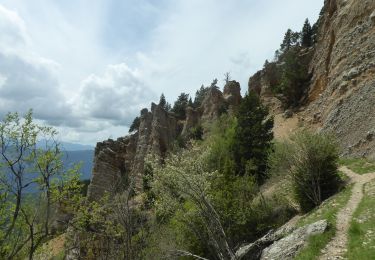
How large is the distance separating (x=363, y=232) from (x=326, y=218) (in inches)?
136

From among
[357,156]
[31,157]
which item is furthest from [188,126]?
[31,157]

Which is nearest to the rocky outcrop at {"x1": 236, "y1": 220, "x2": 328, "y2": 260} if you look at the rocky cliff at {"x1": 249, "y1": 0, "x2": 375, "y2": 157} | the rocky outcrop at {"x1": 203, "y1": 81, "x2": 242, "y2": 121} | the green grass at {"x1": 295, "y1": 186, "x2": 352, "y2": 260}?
the green grass at {"x1": 295, "y1": 186, "x2": 352, "y2": 260}

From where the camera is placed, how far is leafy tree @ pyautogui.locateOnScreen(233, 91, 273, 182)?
140 ft

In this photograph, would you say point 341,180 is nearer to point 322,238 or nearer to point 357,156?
point 357,156

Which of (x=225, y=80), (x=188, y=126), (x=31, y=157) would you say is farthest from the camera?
(x=225, y=80)

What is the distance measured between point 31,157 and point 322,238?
13390 millimetres

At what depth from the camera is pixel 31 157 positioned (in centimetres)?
1555

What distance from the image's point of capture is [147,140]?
82188 mm

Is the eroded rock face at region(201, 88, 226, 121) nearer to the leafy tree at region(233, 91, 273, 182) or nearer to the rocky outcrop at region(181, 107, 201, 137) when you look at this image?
the rocky outcrop at region(181, 107, 201, 137)

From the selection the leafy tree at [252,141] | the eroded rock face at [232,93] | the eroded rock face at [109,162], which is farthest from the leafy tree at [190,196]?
the eroded rock face at [232,93]

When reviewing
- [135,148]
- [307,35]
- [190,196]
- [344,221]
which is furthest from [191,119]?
[344,221]

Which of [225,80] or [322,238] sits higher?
[225,80]

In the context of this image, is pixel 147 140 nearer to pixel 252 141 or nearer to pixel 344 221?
pixel 252 141

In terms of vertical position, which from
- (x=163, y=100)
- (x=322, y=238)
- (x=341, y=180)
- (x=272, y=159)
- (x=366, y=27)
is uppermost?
(x=163, y=100)
